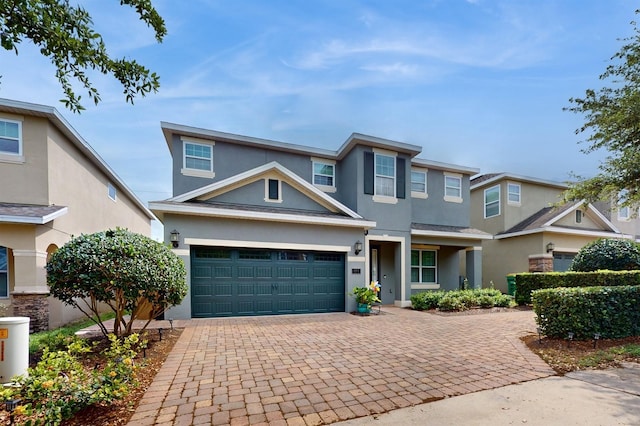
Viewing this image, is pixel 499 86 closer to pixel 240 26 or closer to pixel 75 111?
pixel 240 26

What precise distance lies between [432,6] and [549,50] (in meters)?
3.82

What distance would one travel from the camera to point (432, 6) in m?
7.32

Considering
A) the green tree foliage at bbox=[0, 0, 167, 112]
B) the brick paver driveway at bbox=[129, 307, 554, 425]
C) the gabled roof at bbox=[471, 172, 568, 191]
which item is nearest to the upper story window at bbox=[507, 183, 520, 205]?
the gabled roof at bbox=[471, 172, 568, 191]

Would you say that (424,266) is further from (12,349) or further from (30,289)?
(30,289)

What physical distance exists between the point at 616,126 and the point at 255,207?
34.7ft

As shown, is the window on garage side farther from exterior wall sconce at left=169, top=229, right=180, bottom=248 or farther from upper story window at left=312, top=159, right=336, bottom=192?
exterior wall sconce at left=169, top=229, right=180, bottom=248

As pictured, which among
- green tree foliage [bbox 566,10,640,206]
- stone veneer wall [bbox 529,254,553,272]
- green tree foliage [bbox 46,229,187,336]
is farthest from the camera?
stone veneer wall [bbox 529,254,553,272]

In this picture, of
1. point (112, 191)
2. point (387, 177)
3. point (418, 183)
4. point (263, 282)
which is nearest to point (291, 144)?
point (387, 177)

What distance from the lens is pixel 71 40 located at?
3.71 meters

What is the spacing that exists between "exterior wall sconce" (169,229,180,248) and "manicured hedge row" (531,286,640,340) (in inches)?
383

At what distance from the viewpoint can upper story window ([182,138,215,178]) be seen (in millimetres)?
12297

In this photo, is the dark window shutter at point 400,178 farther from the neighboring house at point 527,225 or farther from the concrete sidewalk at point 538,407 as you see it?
the concrete sidewalk at point 538,407

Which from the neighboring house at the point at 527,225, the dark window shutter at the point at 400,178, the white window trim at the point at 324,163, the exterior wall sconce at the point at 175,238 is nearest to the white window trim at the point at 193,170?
the exterior wall sconce at the point at 175,238

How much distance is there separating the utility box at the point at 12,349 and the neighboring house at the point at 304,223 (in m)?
5.13
